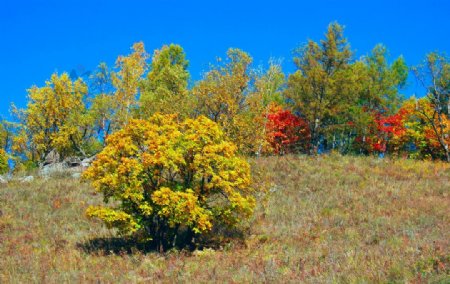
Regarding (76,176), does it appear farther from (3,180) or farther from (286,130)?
(286,130)

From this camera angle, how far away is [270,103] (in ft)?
153

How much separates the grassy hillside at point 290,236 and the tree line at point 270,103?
7541mm

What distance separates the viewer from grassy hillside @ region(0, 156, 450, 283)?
42.0ft

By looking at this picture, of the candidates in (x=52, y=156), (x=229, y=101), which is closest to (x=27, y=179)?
(x=229, y=101)

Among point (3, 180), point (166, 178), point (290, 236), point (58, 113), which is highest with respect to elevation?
point (58, 113)

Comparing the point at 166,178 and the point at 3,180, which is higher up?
the point at 3,180

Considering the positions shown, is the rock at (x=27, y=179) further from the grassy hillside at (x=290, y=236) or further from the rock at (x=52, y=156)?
the rock at (x=52, y=156)

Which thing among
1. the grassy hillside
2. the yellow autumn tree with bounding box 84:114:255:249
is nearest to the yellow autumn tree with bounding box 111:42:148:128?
the grassy hillside

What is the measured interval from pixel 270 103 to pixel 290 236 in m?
29.3

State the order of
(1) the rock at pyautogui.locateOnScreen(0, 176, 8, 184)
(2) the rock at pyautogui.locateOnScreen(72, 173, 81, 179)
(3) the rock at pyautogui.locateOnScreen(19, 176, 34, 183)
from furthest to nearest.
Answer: (2) the rock at pyautogui.locateOnScreen(72, 173, 81, 179), (1) the rock at pyautogui.locateOnScreen(0, 176, 8, 184), (3) the rock at pyautogui.locateOnScreen(19, 176, 34, 183)

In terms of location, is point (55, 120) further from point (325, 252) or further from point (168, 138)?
point (325, 252)

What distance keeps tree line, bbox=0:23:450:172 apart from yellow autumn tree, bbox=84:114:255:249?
14284 mm

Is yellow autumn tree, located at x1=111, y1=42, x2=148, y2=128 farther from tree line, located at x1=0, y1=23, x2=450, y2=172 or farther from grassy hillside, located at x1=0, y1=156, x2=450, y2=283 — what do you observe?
grassy hillside, located at x1=0, y1=156, x2=450, y2=283

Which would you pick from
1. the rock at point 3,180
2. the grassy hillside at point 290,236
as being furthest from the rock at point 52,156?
the grassy hillside at point 290,236
